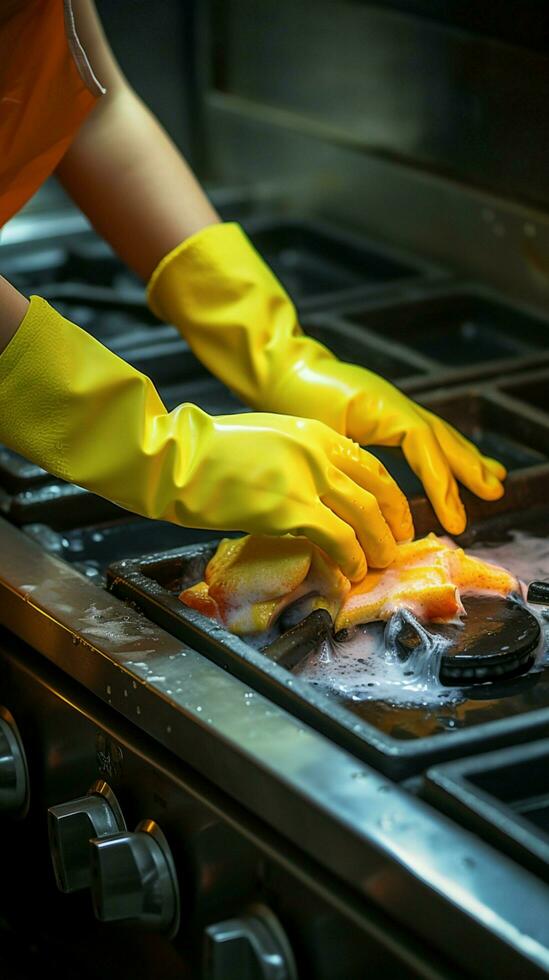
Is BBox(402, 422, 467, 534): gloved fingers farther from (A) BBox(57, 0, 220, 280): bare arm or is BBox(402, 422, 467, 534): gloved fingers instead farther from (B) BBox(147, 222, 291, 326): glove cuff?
(A) BBox(57, 0, 220, 280): bare arm

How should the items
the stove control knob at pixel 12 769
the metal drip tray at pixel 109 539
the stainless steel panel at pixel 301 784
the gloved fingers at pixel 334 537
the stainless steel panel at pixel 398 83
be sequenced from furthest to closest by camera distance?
1. the stainless steel panel at pixel 398 83
2. the metal drip tray at pixel 109 539
3. the stove control knob at pixel 12 769
4. the gloved fingers at pixel 334 537
5. the stainless steel panel at pixel 301 784

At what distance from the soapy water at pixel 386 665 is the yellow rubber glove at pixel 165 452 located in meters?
0.08

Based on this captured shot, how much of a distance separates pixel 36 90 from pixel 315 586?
0.63 m

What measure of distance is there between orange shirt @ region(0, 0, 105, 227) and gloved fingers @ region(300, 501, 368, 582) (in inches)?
19.8

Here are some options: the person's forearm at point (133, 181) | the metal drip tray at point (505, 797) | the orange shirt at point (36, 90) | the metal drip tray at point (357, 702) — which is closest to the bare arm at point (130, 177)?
the person's forearm at point (133, 181)

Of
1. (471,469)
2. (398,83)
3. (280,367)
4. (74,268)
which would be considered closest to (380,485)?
(471,469)

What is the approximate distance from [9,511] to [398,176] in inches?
40.1

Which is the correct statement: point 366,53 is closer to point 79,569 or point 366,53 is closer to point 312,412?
point 312,412

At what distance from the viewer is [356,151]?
2.38 m

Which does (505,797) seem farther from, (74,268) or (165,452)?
(74,268)

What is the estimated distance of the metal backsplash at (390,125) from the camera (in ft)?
6.70

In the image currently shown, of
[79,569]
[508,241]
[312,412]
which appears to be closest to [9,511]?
[79,569]

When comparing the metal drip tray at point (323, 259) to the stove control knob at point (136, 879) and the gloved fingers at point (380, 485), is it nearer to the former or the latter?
the gloved fingers at point (380, 485)

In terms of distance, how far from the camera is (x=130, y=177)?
171 centimetres
